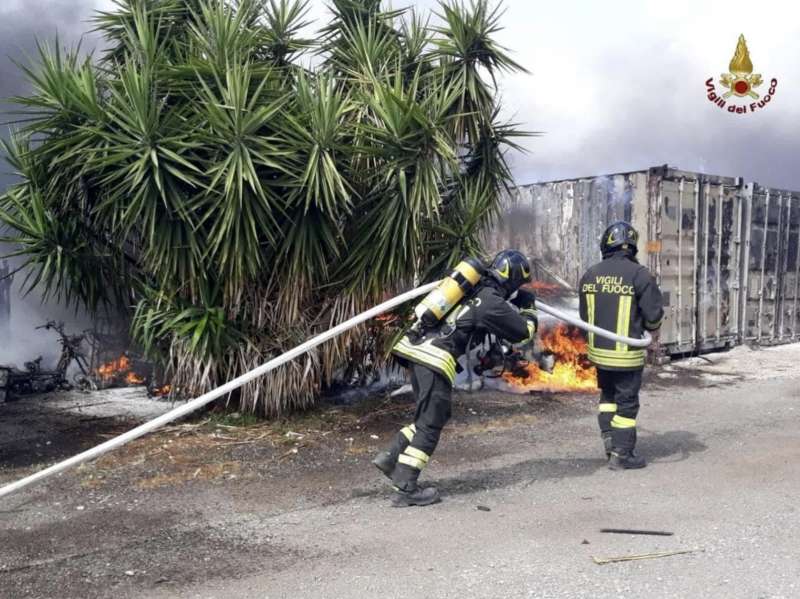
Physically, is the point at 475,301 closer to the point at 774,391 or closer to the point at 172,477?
the point at 172,477

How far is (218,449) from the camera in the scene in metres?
6.10

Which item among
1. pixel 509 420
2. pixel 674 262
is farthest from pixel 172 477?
pixel 674 262

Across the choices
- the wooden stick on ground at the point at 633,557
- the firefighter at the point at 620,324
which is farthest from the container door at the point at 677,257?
the wooden stick on ground at the point at 633,557

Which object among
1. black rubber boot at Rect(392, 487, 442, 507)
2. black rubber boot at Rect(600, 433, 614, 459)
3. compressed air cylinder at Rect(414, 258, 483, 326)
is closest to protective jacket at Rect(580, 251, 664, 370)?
black rubber boot at Rect(600, 433, 614, 459)

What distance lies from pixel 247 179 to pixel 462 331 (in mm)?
2161

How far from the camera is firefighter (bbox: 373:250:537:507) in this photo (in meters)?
4.77

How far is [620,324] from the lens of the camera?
5719 mm

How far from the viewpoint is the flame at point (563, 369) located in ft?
28.8

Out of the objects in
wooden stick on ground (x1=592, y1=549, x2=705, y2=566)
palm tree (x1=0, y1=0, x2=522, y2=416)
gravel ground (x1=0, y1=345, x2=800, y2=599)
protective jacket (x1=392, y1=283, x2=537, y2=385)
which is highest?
palm tree (x1=0, y1=0, x2=522, y2=416)

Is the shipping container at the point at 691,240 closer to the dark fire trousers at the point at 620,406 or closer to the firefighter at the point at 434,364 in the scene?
the dark fire trousers at the point at 620,406

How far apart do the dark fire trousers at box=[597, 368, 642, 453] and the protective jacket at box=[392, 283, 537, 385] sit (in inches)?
43.6

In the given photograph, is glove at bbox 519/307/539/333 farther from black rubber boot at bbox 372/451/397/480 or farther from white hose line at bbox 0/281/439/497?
black rubber boot at bbox 372/451/397/480

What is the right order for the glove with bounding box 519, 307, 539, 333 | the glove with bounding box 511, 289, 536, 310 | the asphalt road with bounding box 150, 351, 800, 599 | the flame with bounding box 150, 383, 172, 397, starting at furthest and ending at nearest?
the flame with bounding box 150, 383, 172, 397
the glove with bounding box 511, 289, 536, 310
the glove with bounding box 519, 307, 539, 333
the asphalt road with bounding box 150, 351, 800, 599

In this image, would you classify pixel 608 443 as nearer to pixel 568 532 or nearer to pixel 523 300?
pixel 523 300
